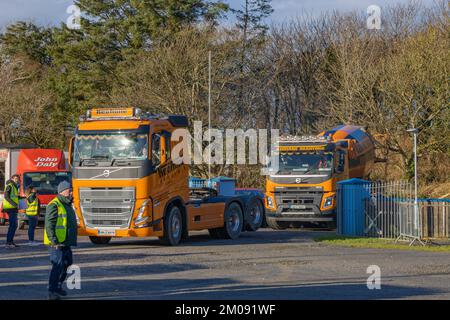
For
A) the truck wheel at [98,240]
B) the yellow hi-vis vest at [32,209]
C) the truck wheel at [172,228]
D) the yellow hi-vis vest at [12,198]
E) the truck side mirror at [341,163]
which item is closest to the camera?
the truck wheel at [172,228]

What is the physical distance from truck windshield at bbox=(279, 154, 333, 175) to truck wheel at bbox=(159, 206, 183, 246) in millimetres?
6413

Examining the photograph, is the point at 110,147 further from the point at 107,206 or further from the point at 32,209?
the point at 32,209

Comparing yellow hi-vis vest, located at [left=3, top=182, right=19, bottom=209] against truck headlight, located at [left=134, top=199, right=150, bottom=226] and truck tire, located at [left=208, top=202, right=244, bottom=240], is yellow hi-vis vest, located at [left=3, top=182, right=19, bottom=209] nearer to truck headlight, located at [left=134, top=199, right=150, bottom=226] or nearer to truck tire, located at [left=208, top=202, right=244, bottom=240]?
truck headlight, located at [left=134, top=199, right=150, bottom=226]

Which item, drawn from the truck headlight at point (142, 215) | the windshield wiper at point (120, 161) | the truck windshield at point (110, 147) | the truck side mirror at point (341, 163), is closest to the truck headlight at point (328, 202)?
A: the truck side mirror at point (341, 163)

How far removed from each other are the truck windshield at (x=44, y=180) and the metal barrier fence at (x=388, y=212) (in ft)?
37.2

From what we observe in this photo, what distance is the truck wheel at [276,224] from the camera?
2832 centimetres

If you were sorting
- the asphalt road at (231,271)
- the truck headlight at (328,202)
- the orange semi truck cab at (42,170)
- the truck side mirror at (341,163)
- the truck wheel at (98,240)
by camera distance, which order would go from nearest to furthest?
the asphalt road at (231,271) < the truck wheel at (98,240) < the truck headlight at (328,202) < the truck side mirror at (341,163) < the orange semi truck cab at (42,170)

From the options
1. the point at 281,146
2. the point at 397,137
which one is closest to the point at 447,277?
the point at 281,146

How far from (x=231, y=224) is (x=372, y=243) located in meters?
4.53

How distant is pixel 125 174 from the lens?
20812 mm

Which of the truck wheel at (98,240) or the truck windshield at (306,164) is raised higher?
the truck windshield at (306,164)

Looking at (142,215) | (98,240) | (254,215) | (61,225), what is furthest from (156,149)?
(61,225)

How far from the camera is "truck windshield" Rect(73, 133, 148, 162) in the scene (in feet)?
68.5

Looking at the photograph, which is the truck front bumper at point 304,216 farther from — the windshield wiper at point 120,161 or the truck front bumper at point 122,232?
the windshield wiper at point 120,161
